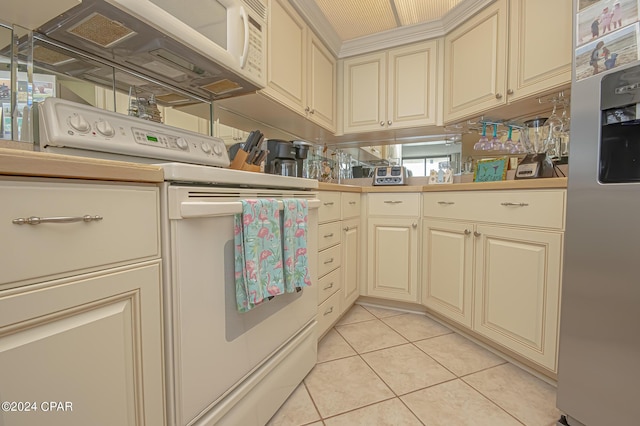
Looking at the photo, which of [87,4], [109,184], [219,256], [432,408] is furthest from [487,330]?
[87,4]

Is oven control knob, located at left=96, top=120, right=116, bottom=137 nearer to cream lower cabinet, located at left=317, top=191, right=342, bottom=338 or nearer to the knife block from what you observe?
the knife block

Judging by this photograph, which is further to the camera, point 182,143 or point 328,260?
point 328,260

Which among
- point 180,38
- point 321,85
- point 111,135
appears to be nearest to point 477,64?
point 321,85

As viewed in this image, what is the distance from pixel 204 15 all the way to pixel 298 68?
0.91 metres

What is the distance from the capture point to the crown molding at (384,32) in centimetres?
191

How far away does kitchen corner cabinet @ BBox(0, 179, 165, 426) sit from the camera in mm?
463

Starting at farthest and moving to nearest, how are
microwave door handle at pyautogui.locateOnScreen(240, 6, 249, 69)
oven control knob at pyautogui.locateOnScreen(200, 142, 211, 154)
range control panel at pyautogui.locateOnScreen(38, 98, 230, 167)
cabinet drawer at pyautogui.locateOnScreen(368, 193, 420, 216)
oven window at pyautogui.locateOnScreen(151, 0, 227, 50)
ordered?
cabinet drawer at pyautogui.locateOnScreen(368, 193, 420, 216) < microwave door handle at pyautogui.locateOnScreen(240, 6, 249, 69) < oven control knob at pyautogui.locateOnScreen(200, 142, 211, 154) < oven window at pyautogui.locateOnScreen(151, 0, 227, 50) < range control panel at pyautogui.locateOnScreen(38, 98, 230, 167)

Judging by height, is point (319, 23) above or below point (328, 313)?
above

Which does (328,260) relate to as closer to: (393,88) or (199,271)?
(199,271)

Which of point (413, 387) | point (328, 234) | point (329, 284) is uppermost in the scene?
point (328, 234)

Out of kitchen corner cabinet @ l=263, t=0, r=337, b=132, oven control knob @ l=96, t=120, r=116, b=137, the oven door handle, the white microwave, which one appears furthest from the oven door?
kitchen corner cabinet @ l=263, t=0, r=337, b=132

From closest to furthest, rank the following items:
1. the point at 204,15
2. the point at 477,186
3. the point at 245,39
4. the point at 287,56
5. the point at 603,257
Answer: the point at 603,257
the point at 204,15
the point at 245,39
the point at 477,186
the point at 287,56

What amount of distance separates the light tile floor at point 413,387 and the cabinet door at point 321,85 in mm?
1586

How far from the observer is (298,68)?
1896mm
